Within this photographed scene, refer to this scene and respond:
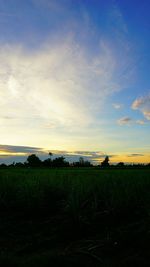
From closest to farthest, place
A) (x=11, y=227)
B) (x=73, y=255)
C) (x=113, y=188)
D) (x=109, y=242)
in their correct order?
(x=73, y=255)
(x=109, y=242)
(x=11, y=227)
(x=113, y=188)

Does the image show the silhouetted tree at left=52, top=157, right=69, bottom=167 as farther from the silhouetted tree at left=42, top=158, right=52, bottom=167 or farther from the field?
the field

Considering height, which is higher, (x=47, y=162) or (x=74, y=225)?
(x=47, y=162)

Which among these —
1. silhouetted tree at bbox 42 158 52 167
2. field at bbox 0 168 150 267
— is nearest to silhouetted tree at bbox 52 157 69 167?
silhouetted tree at bbox 42 158 52 167

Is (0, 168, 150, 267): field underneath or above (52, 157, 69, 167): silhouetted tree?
underneath

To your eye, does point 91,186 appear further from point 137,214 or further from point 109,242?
point 109,242

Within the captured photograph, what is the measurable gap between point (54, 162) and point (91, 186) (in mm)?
36870

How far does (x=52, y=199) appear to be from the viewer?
516cm

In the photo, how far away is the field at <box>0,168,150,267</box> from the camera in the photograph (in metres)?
2.88

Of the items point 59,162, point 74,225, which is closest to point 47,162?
point 59,162

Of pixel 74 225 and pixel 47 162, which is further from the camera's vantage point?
pixel 47 162

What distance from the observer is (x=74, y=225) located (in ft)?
12.5

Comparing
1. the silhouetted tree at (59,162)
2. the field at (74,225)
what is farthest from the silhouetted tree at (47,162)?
the field at (74,225)

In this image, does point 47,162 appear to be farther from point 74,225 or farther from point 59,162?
point 74,225

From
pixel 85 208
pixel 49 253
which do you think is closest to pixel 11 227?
pixel 85 208
